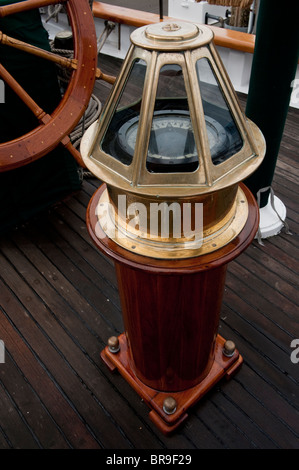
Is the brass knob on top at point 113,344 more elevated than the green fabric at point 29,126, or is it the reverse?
the green fabric at point 29,126

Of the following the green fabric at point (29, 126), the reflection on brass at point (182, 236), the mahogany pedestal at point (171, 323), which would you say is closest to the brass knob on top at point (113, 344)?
the mahogany pedestal at point (171, 323)

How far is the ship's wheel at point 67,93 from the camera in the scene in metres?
1.66

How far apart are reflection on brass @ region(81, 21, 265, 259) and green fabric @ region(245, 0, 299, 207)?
2.84 ft

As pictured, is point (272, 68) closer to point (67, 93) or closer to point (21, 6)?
point (67, 93)

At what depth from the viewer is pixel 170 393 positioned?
1.63 m

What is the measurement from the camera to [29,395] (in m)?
1.72

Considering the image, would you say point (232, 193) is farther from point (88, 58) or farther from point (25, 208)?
point (25, 208)

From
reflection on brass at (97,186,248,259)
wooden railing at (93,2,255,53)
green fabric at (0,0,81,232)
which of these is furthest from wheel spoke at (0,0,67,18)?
wooden railing at (93,2,255,53)

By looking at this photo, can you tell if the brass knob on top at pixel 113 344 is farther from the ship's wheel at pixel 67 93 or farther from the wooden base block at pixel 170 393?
the ship's wheel at pixel 67 93

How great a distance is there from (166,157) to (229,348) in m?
1.04

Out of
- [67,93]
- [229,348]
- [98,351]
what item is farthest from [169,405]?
[67,93]

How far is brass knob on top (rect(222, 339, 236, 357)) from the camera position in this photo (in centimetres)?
170

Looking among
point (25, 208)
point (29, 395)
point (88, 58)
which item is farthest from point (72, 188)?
point (29, 395)
